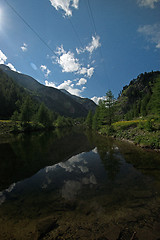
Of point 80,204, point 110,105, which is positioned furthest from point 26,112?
point 80,204

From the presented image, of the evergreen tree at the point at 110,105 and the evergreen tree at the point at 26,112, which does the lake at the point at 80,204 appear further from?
the evergreen tree at the point at 26,112

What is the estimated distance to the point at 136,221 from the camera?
361 cm

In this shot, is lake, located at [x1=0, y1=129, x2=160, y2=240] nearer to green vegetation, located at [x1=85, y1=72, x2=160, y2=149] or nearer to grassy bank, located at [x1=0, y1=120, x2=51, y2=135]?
green vegetation, located at [x1=85, y1=72, x2=160, y2=149]

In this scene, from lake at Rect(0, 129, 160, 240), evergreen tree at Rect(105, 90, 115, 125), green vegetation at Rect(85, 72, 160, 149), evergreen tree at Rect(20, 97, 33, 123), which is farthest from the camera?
evergreen tree at Rect(20, 97, 33, 123)

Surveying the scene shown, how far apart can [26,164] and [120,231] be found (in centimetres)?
892

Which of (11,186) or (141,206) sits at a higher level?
(141,206)

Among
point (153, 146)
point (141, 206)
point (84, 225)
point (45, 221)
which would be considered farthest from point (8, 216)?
point (153, 146)

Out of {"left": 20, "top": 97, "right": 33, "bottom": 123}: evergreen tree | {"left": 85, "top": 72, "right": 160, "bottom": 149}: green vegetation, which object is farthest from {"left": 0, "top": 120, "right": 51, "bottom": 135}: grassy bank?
{"left": 85, "top": 72, "right": 160, "bottom": 149}: green vegetation

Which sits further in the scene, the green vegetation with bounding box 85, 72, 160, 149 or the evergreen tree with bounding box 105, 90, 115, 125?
the evergreen tree with bounding box 105, 90, 115, 125

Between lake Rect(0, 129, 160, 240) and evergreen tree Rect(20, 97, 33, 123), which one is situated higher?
evergreen tree Rect(20, 97, 33, 123)

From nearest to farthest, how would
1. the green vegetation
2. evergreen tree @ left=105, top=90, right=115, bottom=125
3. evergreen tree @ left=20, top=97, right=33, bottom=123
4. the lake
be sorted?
1. the lake
2. the green vegetation
3. evergreen tree @ left=105, top=90, right=115, bottom=125
4. evergreen tree @ left=20, top=97, right=33, bottom=123

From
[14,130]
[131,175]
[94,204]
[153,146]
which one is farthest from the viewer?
[14,130]

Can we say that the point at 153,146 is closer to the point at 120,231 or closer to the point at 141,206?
the point at 141,206

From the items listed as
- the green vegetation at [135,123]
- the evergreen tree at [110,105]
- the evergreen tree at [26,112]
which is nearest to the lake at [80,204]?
the green vegetation at [135,123]
